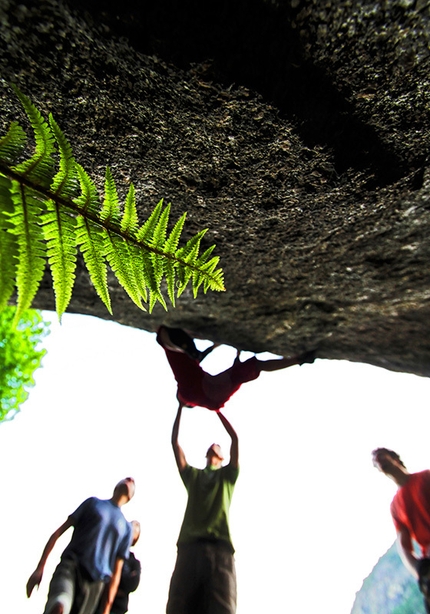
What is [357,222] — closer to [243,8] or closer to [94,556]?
[243,8]

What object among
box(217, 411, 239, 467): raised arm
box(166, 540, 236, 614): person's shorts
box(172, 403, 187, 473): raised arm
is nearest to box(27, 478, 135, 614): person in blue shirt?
box(166, 540, 236, 614): person's shorts

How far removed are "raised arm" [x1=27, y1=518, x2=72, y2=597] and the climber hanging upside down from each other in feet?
5.22

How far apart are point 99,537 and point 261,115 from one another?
3.50 metres

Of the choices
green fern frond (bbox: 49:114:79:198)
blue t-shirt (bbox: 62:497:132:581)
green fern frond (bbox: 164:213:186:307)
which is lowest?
blue t-shirt (bbox: 62:497:132:581)

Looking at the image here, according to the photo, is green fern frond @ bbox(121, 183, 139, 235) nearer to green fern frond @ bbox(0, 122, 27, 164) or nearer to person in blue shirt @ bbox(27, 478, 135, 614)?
green fern frond @ bbox(0, 122, 27, 164)

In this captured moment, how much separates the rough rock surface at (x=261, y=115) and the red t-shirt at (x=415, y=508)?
195cm

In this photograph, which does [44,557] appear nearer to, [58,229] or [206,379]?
[206,379]

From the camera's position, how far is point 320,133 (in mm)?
1618

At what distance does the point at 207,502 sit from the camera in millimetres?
3547

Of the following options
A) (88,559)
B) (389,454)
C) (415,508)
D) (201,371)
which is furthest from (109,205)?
(389,454)

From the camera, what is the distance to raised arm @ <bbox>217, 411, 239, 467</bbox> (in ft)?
12.5

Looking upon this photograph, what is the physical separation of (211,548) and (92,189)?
3435 millimetres

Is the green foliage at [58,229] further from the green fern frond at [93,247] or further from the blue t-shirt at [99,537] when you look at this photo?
the blue t-shirt at [99,537]

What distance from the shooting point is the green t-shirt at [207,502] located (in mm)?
3338
